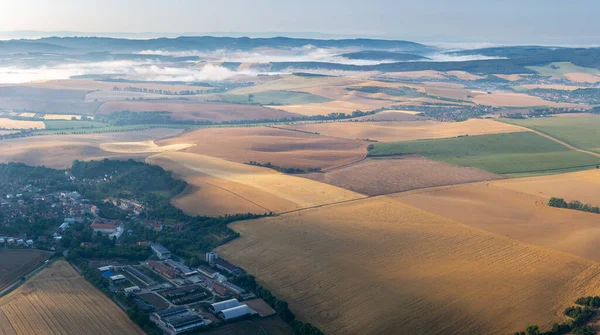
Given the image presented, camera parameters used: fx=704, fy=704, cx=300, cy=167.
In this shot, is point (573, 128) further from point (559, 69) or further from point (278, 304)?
point (559, 69)

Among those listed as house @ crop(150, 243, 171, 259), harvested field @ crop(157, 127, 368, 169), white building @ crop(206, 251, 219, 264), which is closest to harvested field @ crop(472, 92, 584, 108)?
harvested field @ crop(157, 127, 368, 169)

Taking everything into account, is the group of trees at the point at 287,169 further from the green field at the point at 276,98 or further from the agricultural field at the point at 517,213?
the green field at the point at 276,98

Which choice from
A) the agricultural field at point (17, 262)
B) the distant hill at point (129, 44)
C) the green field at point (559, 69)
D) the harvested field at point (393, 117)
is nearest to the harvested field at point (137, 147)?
the agricultural field at point (17, 262)

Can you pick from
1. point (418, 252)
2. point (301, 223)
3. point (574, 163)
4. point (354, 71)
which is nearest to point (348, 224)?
point (301, 223)

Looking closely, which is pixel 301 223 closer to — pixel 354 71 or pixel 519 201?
pixel 519 201

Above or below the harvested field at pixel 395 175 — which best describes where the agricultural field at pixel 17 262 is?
below

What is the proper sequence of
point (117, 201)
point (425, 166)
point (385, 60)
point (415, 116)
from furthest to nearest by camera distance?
1. point (385, 60)
2. point (415, 116)
3. point (425, 166)
4. point (117, 201)
